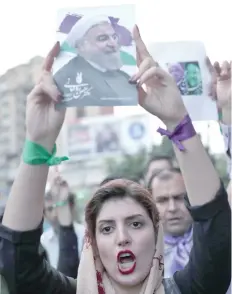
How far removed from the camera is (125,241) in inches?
75.7

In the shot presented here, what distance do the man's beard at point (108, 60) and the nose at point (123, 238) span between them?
0.49 meters

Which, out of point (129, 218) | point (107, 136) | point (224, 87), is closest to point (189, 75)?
point (224, 87)

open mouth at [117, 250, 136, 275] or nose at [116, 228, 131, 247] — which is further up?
nose at [116, 228, 131, 247]

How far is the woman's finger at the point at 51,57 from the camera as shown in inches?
76.4

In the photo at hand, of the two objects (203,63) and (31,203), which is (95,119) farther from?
(31,203)

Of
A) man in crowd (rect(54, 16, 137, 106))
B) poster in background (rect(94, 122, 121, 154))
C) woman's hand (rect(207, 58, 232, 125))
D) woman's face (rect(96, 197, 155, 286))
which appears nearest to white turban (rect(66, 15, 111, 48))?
man in crowd (rect(54, 16, 137, 106))

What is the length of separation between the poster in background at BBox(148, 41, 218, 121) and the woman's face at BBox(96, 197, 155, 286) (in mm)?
442

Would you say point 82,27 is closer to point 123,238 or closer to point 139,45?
point 139,45

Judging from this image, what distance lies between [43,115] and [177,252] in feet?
3.73

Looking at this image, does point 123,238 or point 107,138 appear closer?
point 123,238

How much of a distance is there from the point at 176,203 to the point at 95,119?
0.71 metres

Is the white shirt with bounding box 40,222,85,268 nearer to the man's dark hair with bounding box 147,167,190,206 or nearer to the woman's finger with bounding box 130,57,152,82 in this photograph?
the man's dark hair with bounding box 147,167,190,206

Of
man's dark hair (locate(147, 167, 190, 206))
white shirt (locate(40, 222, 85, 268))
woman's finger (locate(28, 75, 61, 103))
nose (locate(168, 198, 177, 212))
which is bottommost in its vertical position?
white shirt (locate(40, 222, 85, 268))

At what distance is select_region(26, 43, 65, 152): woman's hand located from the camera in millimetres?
1916
